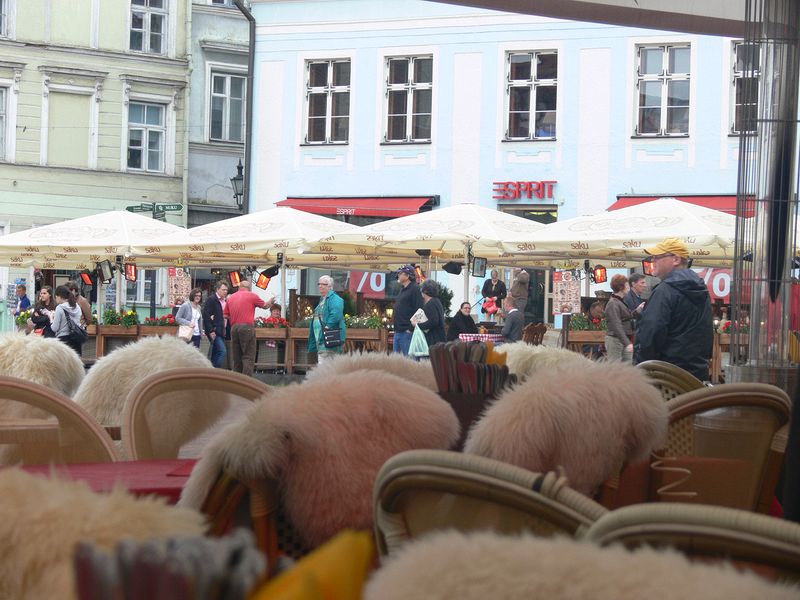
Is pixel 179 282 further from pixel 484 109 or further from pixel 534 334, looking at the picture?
pixel 534 334

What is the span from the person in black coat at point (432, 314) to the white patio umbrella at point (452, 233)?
108 centimetres

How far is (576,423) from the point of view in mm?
2377

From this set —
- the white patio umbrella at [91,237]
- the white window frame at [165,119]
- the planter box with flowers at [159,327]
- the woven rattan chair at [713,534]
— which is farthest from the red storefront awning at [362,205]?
the woven rattan chair at [713,534]

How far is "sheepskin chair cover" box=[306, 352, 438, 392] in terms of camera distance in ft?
11.1

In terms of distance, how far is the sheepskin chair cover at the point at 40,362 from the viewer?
5.89 meters

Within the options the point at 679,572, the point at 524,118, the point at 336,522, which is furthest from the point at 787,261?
the point at 524,118

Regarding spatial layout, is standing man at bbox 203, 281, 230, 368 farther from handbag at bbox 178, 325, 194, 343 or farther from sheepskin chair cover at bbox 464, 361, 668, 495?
sheepskin chair cover at bbox 464, 361, 668, 495

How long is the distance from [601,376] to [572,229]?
490 inches

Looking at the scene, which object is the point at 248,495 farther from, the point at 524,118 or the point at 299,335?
the point at 524,118

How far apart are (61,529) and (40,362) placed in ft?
15.9

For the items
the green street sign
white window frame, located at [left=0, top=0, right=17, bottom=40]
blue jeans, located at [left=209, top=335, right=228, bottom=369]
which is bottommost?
blue jeans, located at [left=209, top=335, right=228, bottom=369]

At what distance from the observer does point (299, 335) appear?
17594 millimetres

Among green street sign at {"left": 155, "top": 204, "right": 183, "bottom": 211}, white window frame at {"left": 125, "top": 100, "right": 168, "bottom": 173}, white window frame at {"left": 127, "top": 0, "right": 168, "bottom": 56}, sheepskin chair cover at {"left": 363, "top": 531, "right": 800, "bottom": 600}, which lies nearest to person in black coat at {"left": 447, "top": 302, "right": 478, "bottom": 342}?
green street sign at {"left": 155, "top": 204, "right": 183, "bottom": 211}

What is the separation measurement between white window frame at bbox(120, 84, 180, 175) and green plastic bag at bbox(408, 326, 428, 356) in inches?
667
